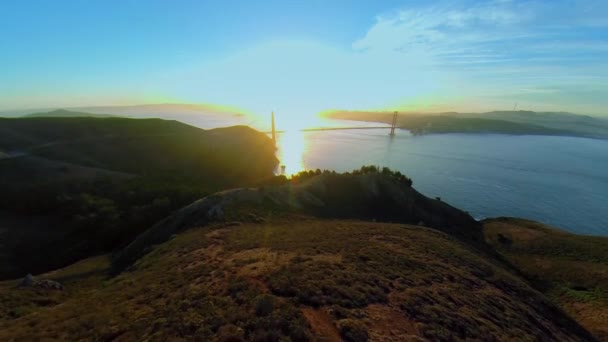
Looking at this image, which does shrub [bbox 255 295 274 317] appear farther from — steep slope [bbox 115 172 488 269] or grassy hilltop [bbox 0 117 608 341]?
steep slope [bbox 115 172 488 269]

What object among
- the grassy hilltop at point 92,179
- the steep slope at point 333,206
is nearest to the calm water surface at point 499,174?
the steep slope at point 333,206

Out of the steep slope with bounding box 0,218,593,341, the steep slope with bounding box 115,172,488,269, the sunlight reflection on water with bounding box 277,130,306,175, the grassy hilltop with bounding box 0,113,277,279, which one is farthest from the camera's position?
the sunlight reflection on water with bounding box 277,130,306,175

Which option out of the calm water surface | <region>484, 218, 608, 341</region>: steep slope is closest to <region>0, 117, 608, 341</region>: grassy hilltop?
<region>484, 218, 608, 341</region>: steep slope

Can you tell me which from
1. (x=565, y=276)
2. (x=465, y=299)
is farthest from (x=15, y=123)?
(x=565, y=276)

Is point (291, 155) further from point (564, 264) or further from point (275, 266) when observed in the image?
point (275, 266)

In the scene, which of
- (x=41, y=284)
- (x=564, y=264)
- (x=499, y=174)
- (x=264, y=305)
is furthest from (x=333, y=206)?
(x=499, y=174)

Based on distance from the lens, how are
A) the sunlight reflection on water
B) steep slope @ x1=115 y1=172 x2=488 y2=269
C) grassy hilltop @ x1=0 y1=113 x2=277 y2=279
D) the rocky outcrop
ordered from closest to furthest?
the rocky outcrop
steep slope @ x1=115 y1=172 x2=488 y2=269
grassy hilltop @ x1=0 y1=113 x2=277 y2=279
the sunlight reflection on water

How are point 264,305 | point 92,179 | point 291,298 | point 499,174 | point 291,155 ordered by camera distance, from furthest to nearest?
1. point 291,155
2. point 499,174
3. point 92,179
4. point 291,298
5. point 264,305

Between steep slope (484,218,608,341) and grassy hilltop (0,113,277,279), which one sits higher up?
grassy hilltop (0,113,277,279)
